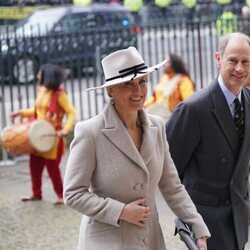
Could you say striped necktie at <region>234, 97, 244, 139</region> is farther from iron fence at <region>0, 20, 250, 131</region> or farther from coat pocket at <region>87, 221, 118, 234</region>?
iron fence at <region>0, 20, 250, 131</region>

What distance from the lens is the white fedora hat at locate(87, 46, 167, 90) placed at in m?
3.51

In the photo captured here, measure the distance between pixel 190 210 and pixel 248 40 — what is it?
1065 mm

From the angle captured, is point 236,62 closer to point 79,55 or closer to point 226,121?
point 226,121

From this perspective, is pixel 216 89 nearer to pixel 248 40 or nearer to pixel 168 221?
pixel 248 40

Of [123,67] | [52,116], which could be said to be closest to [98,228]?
[123,67]

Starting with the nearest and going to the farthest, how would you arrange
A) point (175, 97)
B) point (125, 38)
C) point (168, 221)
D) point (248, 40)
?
point (248, 40) → point (168, 221) → point (175, 97) → point (125, 38)

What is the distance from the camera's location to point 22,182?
9.30 metres

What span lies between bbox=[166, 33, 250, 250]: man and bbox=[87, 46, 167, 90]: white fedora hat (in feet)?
2.59

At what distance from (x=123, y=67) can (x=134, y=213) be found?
2.17 ft

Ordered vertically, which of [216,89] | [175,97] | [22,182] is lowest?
[22,182]

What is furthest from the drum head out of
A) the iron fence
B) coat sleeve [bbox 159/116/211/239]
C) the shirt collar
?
coat sleeve [bbox 159/116/211/239]

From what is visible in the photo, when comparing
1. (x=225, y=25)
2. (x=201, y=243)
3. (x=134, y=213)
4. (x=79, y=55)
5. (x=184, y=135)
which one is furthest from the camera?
(x=225, y=25)

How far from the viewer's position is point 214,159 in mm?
4246

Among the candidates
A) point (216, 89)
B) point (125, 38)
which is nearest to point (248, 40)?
point (216, 89)
